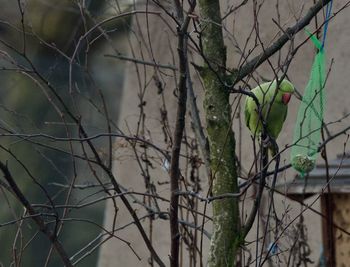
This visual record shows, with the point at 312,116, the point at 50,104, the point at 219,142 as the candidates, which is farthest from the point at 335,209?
the point at 50,104

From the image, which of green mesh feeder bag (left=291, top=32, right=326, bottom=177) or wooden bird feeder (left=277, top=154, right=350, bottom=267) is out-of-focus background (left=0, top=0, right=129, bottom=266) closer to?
wooden bird feeder (left=277, top=154, right=350, bottom=267)

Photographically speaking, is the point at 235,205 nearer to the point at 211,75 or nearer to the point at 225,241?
the point at 225,241

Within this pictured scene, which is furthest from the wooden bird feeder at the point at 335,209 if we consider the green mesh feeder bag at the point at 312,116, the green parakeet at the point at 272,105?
the green parakeet at the point at 272,105

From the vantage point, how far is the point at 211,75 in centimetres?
278

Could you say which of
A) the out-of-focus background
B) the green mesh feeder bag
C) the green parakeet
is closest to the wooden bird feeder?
the green mesh feeder bag

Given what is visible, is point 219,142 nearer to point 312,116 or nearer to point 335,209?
point 312,116

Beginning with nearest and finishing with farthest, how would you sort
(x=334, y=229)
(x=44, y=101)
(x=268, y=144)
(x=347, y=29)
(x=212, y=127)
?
(x=268, y=144) → (x=212, y=127) → (x=334, y=229) → (x=347, y=29) → (x=44, y=101)

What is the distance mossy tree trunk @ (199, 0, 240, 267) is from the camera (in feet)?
8.69

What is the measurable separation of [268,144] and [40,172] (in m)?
4.97

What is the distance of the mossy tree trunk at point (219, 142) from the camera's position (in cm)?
265

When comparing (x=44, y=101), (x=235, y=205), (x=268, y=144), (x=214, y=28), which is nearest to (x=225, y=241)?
(x=235, y=205)

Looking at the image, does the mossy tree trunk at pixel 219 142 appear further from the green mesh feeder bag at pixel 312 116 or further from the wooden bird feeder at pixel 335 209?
the wooden bird feeder at pixel 335 209

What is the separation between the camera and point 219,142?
274cm

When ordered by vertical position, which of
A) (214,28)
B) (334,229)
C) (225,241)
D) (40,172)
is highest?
(40,172)
